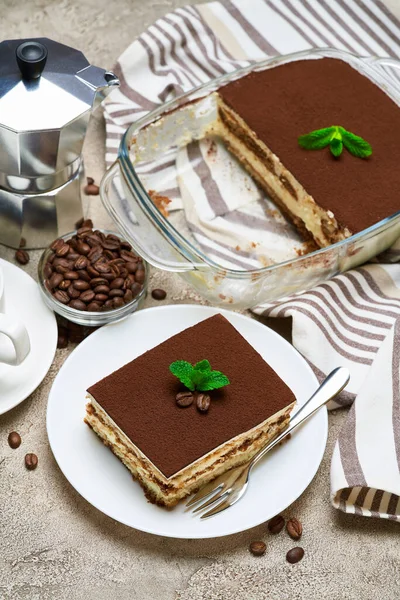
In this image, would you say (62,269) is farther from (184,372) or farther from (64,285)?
(184,372)

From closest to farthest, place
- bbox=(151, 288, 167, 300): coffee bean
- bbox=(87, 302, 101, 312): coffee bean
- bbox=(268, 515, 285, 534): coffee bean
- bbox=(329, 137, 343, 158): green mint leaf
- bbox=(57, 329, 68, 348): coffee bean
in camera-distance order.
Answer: bbox=(268, 515, 285, 534): coffee bean → bbox=(87, 302, 101, 312): coffee bean → bbox=(57, 329, 68, 348): coffee bean → bbox=(151, 288, 167, 300): coffee bean → bbox=(329, 137, 343, 158): green mint leaf

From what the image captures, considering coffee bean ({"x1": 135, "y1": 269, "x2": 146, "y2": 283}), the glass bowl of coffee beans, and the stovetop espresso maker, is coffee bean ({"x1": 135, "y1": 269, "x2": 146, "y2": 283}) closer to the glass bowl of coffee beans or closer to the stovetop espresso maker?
the glass bowl of coffee beans

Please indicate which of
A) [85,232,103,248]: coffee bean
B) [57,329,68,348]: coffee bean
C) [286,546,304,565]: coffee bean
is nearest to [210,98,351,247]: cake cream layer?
[85,232,103,248]: coffee bean

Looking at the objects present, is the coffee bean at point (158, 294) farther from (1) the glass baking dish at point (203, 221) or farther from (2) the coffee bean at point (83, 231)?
(2) the coffee bean at point (83, 231)

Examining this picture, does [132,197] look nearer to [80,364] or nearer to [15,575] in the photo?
[80,364]

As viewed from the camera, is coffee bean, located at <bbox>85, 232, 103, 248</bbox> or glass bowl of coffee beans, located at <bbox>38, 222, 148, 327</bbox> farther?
coffee bean, located at <bbox>85, 232, 103, 248</bbox>

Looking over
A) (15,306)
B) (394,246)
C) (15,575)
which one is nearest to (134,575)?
(15,575)

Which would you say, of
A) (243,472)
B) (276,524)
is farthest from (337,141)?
(276,524)
